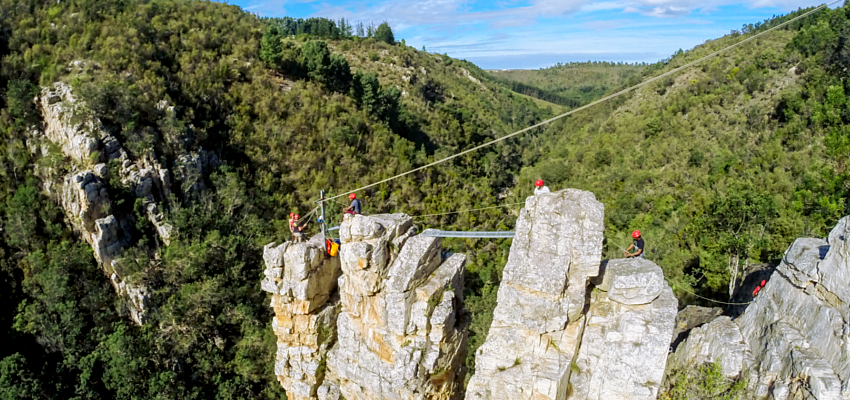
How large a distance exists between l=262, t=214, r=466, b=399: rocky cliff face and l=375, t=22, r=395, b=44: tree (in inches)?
3558

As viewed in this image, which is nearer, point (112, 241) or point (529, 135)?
point (112, 241)

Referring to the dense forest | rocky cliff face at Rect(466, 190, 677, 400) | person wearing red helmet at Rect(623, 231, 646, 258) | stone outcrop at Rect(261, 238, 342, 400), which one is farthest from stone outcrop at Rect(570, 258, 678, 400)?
the dense forest

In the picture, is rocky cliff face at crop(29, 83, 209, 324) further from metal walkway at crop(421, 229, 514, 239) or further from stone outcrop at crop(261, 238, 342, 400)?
metal walkway at crop(421, 229, 514, 239)

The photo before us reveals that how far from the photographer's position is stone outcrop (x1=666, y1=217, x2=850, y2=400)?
395 inches

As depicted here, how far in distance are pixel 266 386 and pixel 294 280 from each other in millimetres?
11945

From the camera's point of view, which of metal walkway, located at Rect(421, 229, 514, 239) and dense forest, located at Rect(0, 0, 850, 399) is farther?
dense forest, located at Rect(0, 0, 850, 399)

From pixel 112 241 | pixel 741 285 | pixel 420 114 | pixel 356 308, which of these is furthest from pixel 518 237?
pixel 420 114

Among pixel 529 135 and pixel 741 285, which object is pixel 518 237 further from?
pixel 529 135

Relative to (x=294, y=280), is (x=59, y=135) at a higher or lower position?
higher

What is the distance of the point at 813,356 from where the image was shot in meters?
10.4

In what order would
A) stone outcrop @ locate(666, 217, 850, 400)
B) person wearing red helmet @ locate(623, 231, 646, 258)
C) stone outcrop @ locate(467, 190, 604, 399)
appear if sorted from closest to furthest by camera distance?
stone outcrop @ locate(666, 217, 850, 400) < stone outcrop @ locate(467, 190, 604, 399) < person wearing red helmet @ locate(623, 231, 646, 258)

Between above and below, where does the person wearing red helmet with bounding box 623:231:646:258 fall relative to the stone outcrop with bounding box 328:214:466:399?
above

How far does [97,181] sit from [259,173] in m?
11.0

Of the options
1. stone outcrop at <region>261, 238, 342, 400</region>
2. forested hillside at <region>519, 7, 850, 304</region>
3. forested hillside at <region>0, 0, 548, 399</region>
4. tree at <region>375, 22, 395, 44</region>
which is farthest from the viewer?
tree at <region>375, 22, 395, 44</region>
